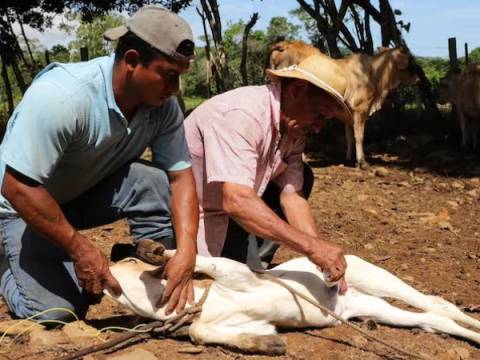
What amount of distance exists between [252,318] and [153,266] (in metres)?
0.56

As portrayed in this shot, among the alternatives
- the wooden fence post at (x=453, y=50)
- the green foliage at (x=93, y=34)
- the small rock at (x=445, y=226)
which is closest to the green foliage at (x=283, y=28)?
the green foliage at (x=93, y=34)

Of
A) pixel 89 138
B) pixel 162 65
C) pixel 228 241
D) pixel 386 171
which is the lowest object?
pixel 386 171

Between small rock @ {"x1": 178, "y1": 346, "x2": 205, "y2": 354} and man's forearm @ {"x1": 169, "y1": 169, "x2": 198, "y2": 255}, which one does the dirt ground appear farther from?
man's forearm @ {"x1": 169, "y1": 169, "x2": 198, "y2": 255}

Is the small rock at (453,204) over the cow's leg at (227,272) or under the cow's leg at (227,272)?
under

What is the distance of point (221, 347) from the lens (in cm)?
340

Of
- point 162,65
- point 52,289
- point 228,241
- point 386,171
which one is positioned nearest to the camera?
point 162,65

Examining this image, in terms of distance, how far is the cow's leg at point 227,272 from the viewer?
357 centimetres

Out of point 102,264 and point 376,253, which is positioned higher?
point 102,264

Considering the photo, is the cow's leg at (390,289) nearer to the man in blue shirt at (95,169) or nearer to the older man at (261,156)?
the older man at (261,156)

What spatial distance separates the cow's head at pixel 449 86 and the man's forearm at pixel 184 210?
30.1 feet

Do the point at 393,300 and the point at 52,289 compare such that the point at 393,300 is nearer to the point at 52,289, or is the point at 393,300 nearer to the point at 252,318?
the point at 252,318

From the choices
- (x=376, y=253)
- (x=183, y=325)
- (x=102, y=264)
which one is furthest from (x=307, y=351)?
(x=376, y=253)

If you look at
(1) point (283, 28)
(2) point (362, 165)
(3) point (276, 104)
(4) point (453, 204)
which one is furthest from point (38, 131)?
(1) point (283, 28)

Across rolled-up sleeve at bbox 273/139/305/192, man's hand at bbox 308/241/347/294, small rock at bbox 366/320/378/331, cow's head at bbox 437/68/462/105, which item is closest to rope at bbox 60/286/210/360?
man's hand at bbox 308/241/347/294
